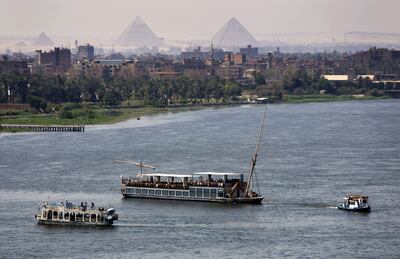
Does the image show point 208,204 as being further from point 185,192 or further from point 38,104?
point 38,104

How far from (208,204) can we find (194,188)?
3.36 feet

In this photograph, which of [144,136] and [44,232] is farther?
[144,136]

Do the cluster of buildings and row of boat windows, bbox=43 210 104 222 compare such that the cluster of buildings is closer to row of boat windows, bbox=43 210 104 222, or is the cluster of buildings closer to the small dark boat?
row of boat windows, bbox=43 210 104 222

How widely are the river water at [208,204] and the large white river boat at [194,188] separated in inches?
20.1

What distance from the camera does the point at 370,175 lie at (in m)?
47.9

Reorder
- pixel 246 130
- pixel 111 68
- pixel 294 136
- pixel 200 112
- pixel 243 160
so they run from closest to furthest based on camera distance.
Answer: pixel 243 160 → pixel 294 136 → pixel 246 130 → pixel 200 112 → pixel 111 68

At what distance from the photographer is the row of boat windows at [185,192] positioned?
4191 cm

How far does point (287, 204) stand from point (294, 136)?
27.9 metres

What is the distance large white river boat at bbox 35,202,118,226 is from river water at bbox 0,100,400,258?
0.41m

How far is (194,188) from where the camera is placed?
42.3 metres

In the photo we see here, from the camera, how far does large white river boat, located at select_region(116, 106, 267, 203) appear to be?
4162 cm

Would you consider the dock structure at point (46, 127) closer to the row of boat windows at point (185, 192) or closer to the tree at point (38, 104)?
the tree at point (38, 104)

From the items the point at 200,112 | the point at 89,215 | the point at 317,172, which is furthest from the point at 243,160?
the point at 200,112

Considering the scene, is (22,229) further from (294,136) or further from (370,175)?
(294,136)
